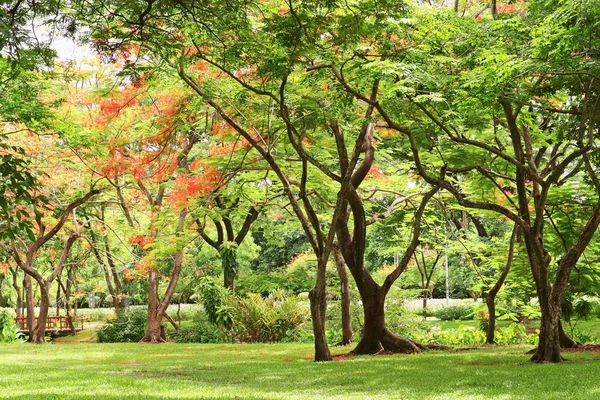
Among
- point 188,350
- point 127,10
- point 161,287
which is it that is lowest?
point 188,350

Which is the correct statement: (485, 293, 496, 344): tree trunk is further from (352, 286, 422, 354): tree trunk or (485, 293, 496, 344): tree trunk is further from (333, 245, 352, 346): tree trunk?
(333, 245, 352, 346): tree trunk

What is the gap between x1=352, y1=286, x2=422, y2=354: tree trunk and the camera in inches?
611

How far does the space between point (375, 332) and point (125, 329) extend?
1378 cm

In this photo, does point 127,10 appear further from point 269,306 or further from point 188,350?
point 269,306

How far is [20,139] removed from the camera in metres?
22.1

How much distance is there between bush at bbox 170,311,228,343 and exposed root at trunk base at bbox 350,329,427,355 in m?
8.18

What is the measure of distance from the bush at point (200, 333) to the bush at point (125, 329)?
54.9 inches

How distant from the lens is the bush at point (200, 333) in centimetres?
2306

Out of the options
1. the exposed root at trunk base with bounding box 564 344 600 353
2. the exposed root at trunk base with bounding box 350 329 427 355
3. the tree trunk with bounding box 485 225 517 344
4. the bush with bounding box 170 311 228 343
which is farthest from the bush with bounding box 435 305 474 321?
the exposed root at trunk base with bounding box 350 329 427 355

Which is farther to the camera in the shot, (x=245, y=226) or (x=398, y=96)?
(x=245, y=226)

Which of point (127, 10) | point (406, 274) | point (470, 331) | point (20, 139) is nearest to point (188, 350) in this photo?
→ point (470, 331)

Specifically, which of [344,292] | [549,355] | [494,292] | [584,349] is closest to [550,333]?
[549,355]

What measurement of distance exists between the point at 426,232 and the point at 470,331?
3.40 m

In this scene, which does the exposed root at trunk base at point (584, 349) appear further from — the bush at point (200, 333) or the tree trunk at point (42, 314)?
the tree trunk at point (42, 314)
